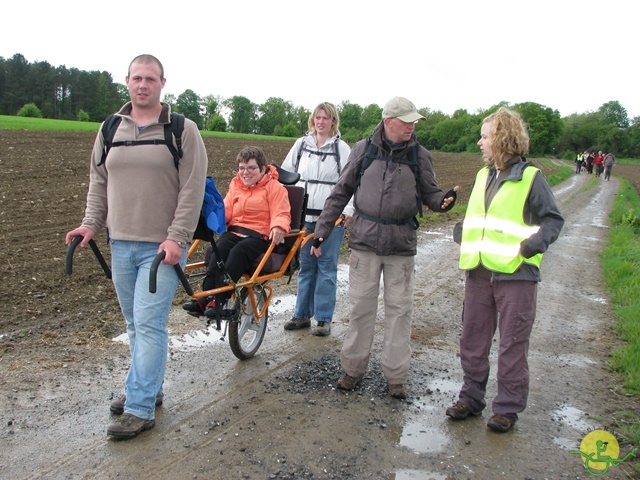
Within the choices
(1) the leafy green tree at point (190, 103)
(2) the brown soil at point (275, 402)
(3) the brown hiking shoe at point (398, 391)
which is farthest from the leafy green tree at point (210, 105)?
(3) the brown hiking shoe at point (398, 391)

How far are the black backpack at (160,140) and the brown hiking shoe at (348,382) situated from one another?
210 cm

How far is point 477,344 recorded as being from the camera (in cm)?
432

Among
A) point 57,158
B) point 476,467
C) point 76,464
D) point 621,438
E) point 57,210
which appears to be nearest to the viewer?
point 76,464

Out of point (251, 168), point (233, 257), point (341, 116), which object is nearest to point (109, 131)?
point (233, 257)

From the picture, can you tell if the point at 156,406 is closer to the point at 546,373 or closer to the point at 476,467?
the point at 476,467

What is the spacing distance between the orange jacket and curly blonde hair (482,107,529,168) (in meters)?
1.86

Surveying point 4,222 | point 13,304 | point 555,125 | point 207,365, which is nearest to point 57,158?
point 4,222

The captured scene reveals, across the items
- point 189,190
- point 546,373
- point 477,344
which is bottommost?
point 546,373

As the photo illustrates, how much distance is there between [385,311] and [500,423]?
116 centimetres

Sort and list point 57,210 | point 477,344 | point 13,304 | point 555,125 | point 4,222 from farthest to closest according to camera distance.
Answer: point 555,125, point 57,210, point 4,222, point 13,304, point 477,344

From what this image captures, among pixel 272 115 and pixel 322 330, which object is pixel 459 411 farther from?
pixel 272 115

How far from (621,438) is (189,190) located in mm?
3286

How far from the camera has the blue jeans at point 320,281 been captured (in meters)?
5.98

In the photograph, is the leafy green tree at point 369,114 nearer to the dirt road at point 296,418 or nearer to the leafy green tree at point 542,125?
the leafy green tree at point 542,125
